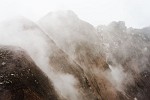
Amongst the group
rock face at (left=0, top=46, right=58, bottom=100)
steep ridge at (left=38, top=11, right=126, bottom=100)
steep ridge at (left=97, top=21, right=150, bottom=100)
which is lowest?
steep ridge at (left=97, top=21, right=150, bottom=100)

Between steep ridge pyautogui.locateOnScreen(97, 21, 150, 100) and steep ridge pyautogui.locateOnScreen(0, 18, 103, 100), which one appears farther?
steep ridge pyautogui.locateOnScreen(97, 21, 150, 100)

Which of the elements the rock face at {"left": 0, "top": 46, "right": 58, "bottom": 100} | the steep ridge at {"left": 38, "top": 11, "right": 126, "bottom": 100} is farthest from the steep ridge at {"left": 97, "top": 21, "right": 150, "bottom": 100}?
the rock face at {"left": 0, "top": 46, "right": 58, "bottom": 100}

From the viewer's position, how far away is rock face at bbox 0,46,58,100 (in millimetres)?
30656

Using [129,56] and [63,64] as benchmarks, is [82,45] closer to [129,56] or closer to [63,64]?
[63,64]

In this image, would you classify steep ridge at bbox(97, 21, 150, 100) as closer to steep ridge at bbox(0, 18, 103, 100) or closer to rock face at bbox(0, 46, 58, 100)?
steep ridge at bbox(0, 18, 103, 100)

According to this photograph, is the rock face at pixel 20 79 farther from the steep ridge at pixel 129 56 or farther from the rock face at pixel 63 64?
the steep ridge at pixel 129 56

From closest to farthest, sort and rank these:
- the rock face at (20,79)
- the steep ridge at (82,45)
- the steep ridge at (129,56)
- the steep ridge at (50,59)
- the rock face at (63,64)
Answer: the rock face at (20,79), the rock face at (63,64), the steep ridge at (50,59), the steep ridge at (82,45), the steep ridge at (129,56)

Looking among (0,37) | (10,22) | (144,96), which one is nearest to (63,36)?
(10,22)

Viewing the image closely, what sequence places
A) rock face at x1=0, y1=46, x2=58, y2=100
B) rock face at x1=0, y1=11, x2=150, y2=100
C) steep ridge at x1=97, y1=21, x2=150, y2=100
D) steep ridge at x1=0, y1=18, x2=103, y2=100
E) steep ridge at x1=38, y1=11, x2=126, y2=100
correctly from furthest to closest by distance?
1. steep ridge at x1=97, y1=21, x2=150, y2=100
2. steep ridge at x1=38, y1=11, x2=126, y2=100
3. steep ridge at x1=0, y1=18, x2=103, y2=100
4. rock face at x1=0, y1=11, x2=150, y2=100
5. rock face at x1=0, y1=46, x2=58, y2=100

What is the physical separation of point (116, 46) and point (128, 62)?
6044 millimetres

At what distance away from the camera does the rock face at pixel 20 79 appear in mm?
30656

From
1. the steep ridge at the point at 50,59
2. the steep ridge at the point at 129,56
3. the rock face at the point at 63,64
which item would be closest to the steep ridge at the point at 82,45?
the rock face at the point at 63,64

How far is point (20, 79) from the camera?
105ft

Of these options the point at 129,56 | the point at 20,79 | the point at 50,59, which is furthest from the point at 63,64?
the point at 129,56
